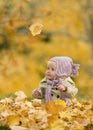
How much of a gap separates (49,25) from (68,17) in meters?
1.12

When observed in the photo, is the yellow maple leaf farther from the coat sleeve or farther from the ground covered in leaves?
the coat sleeve

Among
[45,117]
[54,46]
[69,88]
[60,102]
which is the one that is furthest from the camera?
[54,46]

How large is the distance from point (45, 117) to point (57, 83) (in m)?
0.67

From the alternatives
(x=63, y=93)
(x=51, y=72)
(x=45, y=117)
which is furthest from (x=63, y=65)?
(x=45, y=117)

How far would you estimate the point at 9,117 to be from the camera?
3.94m

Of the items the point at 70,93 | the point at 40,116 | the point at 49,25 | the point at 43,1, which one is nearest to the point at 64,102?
the point at 70,93

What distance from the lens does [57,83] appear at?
4516mm

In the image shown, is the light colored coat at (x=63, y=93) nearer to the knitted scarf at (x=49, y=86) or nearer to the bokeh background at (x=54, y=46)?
the knitted scarf at (x=49, y=86)

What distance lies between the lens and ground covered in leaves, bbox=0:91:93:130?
3828mm

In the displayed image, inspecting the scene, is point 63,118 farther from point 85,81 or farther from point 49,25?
point 49,25

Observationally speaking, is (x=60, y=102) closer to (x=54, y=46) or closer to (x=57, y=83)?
(x=57, y=83)

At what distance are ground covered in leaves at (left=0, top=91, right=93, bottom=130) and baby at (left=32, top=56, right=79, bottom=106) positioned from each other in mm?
119

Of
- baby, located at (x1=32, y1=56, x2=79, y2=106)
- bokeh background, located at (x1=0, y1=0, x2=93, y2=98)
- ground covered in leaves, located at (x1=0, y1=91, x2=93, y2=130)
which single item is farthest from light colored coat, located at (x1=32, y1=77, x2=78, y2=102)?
bokeh background, located at (x1=0, y1=0, x2=93, y2=98)

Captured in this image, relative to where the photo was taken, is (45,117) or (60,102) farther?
(60,102)
